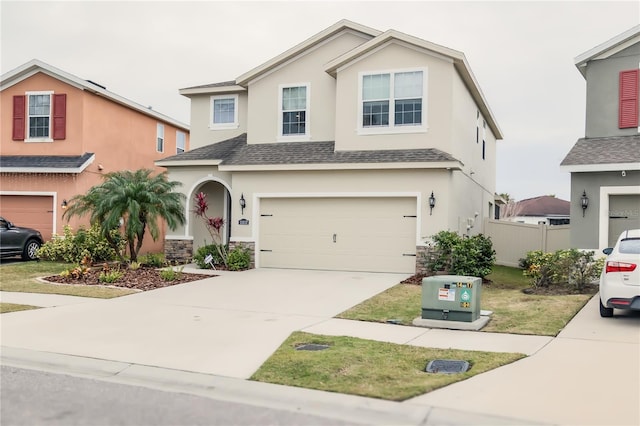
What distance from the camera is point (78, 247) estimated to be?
19000 millimetres

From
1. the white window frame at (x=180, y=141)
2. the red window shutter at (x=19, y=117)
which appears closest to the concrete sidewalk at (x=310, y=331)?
the red window shutter at (x=19, y=117)

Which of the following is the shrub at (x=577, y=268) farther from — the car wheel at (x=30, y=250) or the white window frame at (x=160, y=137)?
the white window frame at (x=160, y=137)

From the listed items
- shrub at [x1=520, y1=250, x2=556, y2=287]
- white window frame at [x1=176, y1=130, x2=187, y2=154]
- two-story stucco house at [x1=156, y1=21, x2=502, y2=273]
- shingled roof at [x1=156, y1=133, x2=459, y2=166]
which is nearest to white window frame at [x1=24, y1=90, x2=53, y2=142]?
shingled roof at [x1=156, y1=133, x2=459, y2=166]

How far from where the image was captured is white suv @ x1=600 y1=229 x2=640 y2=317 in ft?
29.0

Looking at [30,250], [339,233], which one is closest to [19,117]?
[30,250]

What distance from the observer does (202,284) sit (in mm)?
14008

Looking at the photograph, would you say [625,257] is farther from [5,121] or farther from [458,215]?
[5,121]

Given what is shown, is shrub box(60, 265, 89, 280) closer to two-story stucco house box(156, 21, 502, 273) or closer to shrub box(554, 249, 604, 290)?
two-story stucco house box(156, 21, 502, 273)

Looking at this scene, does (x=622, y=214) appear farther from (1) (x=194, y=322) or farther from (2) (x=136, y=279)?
(2) (x=136, y=279)

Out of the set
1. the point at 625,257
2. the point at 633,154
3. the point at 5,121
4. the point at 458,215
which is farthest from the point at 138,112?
the point at 625,257

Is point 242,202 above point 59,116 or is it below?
below

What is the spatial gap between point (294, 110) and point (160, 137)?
33.5ft

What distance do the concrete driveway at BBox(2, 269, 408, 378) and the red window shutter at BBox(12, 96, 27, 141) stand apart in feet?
39.2

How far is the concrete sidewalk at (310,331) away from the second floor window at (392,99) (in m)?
6.30
